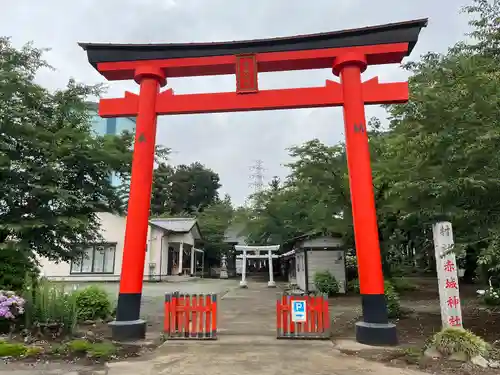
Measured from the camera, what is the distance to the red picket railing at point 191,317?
772cm

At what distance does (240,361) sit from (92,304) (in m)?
5.49

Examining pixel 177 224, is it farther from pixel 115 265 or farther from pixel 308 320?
pixel 308 320

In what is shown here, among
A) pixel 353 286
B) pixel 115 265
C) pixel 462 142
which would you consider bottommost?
pixel 353 286

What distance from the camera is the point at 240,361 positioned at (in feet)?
19.5

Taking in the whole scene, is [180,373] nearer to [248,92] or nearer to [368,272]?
[368,272]

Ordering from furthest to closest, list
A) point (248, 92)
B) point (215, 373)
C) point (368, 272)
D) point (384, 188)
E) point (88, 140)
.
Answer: point (384, 188) < point (88, 140) < point (248, 92) < point (368, 272) < point (215, 373)

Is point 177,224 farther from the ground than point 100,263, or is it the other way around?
point 177,224

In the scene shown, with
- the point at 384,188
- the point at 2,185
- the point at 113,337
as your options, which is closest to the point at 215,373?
the point at 113,337

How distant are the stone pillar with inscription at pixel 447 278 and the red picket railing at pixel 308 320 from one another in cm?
214

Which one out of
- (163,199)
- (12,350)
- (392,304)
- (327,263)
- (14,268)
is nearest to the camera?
(12,350)

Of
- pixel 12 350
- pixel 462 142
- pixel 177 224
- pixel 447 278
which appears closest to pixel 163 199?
pixel 177 224

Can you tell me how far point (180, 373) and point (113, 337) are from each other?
2.77 metres

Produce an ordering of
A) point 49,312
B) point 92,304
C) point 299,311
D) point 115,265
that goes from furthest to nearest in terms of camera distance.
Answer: point 115,265 < point 92,304 < point 299,311 < point 49,312

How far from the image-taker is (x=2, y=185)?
886 cm
